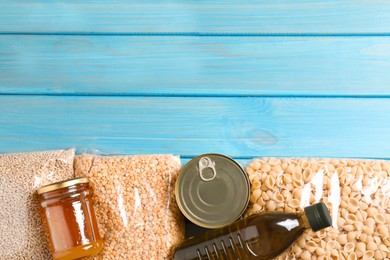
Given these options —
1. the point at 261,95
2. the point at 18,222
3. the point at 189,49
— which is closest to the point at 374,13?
the point at 261,95

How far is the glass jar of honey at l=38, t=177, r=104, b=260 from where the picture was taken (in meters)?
1.18

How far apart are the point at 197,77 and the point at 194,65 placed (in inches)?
1.2

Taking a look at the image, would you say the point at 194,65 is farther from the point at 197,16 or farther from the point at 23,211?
the point at 23,211

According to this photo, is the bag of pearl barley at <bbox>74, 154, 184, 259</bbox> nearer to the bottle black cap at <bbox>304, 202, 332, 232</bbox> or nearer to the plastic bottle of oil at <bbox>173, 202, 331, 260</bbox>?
the plastic bottle of oil at <bbox>173, 202, 331, 260</bbox>

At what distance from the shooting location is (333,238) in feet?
3.84

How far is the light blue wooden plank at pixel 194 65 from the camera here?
1.31m

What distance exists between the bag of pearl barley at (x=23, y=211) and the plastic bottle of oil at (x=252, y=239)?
0.32 m

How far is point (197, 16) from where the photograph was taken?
1337 millimetres

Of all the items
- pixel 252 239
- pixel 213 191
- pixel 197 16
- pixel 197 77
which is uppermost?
pixel 197 16

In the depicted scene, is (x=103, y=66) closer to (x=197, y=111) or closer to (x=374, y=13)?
(x=197, y=111)

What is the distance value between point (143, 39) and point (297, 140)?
0.46 meters

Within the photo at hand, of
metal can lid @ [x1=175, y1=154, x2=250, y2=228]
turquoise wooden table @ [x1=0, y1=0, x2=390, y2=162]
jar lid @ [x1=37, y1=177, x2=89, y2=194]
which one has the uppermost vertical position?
turquoise wooden table @ [x1=0, y1=0, x2=390, y2=162]

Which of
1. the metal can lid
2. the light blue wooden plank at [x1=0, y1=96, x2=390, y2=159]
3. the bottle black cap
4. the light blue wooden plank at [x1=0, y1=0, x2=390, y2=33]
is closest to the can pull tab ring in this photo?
the metal can lid

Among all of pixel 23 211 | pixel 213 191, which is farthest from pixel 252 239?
pixel 23 211
